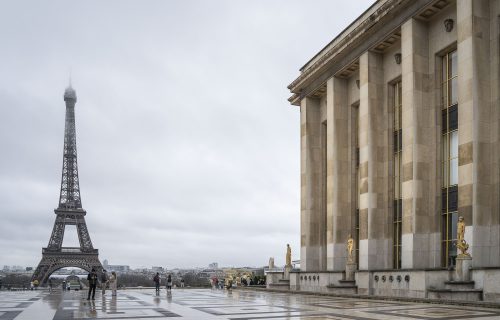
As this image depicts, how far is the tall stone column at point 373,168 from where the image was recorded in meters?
41.2

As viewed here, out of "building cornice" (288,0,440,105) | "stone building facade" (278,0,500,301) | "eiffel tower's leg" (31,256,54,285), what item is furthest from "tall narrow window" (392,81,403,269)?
"eiffel tower's leg" (31,256,54,285)

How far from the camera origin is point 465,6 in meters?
33.1

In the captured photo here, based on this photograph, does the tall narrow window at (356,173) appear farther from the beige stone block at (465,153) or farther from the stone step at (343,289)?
the beige stone block at (465,153)

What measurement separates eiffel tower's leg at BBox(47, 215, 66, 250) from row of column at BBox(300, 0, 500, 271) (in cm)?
9436

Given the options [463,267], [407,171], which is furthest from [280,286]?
[463,267]

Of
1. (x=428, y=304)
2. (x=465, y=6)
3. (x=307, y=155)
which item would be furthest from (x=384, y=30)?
(x=428, y=304)

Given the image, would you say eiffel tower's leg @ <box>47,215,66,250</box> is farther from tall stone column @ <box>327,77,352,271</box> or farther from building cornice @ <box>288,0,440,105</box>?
tall stone column @ <box>327,77,352,271</box>

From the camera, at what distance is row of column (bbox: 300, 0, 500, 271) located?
104 ft

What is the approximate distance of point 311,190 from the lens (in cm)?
5459

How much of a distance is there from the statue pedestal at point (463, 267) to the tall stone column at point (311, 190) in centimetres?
2199

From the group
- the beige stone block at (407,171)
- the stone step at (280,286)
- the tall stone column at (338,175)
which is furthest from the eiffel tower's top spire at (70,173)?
the beige stone block at (407,171)

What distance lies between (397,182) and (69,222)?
113 m

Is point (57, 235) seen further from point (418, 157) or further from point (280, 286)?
point (418, 157)

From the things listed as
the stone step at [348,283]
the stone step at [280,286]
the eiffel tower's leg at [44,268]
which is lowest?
the eiffel tower's leg at [44,268]
